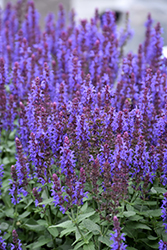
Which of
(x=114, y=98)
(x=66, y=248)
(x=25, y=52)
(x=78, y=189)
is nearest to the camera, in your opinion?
(x=78, y=189)

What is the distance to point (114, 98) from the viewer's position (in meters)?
4.27

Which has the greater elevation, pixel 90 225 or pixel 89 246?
pixel 90 225

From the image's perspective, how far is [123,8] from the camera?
16.4 meters

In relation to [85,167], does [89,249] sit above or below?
below

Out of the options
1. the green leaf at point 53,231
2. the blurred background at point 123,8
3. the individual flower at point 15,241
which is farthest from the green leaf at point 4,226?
the blurred background at point 123,8

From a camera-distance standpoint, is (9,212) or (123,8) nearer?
(9,212)

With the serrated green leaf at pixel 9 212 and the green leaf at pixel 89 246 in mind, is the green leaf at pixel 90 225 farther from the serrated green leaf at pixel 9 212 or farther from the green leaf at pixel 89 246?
the serrated green leaf at pixel 9 212

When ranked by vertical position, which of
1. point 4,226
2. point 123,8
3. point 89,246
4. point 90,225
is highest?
point 123,8

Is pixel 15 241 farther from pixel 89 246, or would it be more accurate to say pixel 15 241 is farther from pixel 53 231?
pixel 89 246

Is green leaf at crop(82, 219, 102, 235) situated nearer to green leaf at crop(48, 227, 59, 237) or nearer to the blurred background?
green leaf at crop(48, 227, 59, 237)

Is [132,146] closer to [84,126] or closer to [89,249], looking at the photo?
[84,126]

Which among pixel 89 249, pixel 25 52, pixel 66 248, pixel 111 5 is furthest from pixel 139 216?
pixel 111 5

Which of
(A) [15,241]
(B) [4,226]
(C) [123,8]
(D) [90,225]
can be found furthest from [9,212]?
(C) [123,8]

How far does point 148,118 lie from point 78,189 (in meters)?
1.21
